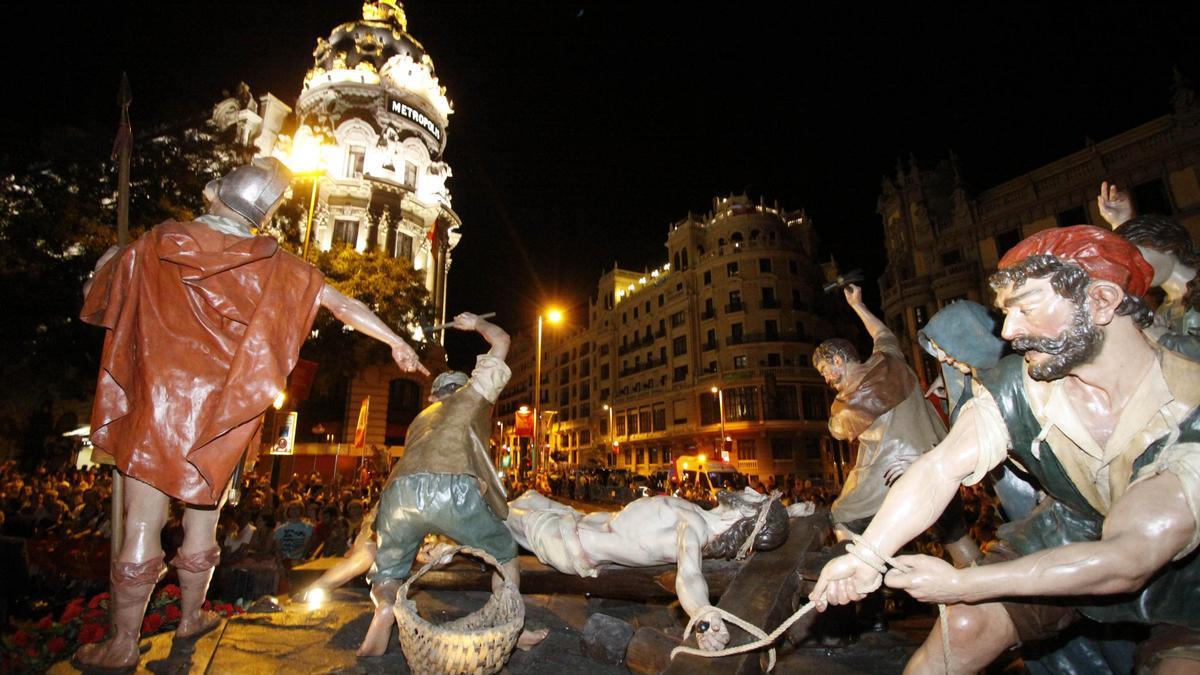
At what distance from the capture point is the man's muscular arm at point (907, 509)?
1.61 m

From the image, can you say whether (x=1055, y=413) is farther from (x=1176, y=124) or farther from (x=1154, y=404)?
(x=1176, y=124)

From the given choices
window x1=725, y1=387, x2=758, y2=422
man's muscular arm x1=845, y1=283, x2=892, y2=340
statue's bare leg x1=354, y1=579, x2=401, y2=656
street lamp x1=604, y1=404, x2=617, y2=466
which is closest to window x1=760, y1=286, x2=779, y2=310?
window x1=725, y1=387, x2=758, y2=422

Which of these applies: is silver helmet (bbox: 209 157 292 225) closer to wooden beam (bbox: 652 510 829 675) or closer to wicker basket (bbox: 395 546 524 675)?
wicker basket (bbox: 395 546 524 675)

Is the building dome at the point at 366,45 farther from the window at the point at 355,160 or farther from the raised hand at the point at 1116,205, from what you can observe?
the raised hand at the point at 1116,205

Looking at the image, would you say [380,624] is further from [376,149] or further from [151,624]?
[376,149]

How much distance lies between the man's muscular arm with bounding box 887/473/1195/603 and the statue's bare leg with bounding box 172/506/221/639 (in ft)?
11.0

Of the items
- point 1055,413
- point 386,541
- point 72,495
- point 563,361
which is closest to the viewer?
point 1055,413

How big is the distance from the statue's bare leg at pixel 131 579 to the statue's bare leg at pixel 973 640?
3.34m

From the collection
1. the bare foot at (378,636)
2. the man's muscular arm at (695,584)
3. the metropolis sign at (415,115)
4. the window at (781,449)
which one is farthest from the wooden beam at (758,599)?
the window at (781,449)

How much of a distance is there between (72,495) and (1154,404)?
54.7 feet

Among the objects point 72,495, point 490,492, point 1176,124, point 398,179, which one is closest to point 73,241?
point 72,495

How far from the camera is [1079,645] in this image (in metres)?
2.21

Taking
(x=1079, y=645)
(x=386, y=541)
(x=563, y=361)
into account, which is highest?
(x=563, y=361)

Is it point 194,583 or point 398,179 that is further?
point 398,179
